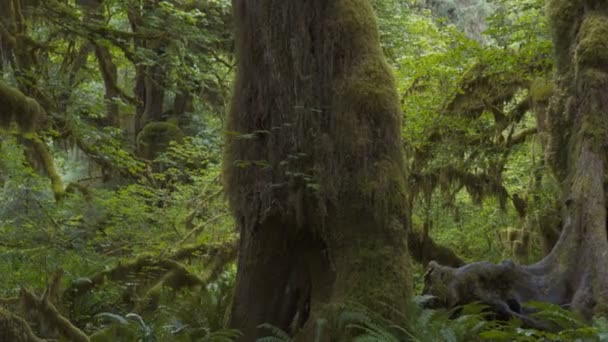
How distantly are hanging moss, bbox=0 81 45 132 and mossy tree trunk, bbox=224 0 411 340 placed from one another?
7.98 ft

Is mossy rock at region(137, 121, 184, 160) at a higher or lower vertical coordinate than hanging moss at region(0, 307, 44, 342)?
higher

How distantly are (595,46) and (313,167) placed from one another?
4.62m

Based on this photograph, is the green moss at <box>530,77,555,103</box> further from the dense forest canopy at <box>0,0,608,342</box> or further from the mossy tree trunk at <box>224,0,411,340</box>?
the mossy tree trunk at <box>224,0,411,340</box>

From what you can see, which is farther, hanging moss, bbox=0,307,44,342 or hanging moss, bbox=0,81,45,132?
hanging moss, bbox=0,81,45,132

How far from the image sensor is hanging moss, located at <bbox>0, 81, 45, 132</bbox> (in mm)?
8039

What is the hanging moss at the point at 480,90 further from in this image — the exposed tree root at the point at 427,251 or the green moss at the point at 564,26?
the exposed tree root at the point at 427,251

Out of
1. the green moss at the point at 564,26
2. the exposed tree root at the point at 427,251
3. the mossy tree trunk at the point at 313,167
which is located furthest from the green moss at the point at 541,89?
the mossy tree trunk at the point at 313,167

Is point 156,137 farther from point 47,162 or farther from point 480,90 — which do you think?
point 480,90

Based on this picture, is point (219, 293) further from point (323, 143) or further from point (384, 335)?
point (384, 335)

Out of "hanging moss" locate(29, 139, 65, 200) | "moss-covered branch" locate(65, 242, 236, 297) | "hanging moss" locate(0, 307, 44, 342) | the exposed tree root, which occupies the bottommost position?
"moss-covered branch" locate(65, 242, 236, 297)

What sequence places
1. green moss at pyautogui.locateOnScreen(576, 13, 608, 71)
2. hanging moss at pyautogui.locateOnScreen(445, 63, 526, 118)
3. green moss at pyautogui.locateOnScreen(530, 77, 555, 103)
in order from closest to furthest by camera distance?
green moss at pyautogui.locateOnScreen(576, 13, 608, 71)
green moss at pyautogui.locateOnScreen(530, 77, 555, 103)
hanging moss at pyautogui.locateOnScreen(445, 63, 526, 118)

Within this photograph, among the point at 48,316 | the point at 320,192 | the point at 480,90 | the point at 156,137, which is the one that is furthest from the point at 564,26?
the point at 156,137

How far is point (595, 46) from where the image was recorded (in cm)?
941

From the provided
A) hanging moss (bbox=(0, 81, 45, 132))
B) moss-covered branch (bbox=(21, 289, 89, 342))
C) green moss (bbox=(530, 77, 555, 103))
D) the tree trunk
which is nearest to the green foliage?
the tree trunk
